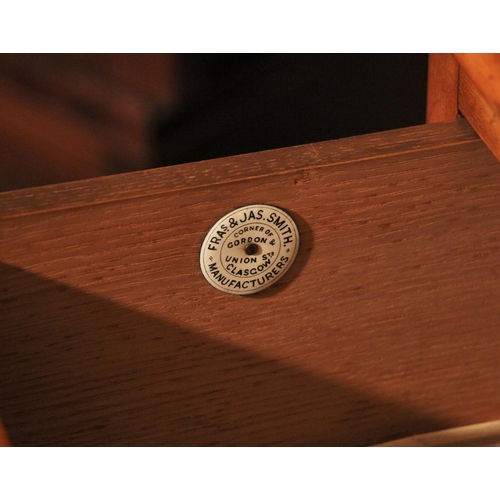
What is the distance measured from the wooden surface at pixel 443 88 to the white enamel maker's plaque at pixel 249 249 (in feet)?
0.43

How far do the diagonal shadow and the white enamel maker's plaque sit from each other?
5cm

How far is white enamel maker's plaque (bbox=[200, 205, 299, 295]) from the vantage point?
0.42 m

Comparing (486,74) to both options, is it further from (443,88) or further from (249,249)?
(249,249)

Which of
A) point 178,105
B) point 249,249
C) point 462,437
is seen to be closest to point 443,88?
point 249,249

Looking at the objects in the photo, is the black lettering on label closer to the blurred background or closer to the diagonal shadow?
the diagonal shadow

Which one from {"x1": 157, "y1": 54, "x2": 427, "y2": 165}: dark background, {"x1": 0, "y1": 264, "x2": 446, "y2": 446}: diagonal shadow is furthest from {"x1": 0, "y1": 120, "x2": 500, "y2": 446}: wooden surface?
{"x1": 157, "y1": 54, "x2": 427, "y2": 165}: dark background

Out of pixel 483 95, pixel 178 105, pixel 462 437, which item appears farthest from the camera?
pixel 178 105

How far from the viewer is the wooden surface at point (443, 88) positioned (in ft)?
1.52

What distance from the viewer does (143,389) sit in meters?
0.48

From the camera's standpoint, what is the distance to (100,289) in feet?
1.40

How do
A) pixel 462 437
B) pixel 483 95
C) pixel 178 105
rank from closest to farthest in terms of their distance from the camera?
pixel 483 95 → pixel 462 437 → pixel 178 105

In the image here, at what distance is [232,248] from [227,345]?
0.08 meters

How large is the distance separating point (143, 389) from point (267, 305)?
101 millimetres

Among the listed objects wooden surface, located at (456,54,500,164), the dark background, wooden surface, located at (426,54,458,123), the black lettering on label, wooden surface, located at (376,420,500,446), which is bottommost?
wooden surface, located at (376,420,500,446)
